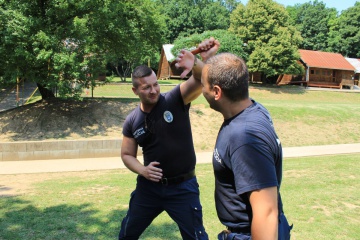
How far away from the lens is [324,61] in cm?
4306

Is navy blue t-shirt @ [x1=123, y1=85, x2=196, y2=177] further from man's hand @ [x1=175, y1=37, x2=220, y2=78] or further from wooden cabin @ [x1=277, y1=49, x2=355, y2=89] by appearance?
wooden cabin @ [x1=277, y1=49, x2=355, y2=89]

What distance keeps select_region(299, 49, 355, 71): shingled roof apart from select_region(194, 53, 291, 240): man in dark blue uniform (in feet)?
139

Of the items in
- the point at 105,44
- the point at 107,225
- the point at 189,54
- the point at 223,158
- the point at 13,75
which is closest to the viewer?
the point at 223,158

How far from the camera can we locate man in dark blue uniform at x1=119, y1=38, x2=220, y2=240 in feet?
9.93

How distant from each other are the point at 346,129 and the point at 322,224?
14.1 metres

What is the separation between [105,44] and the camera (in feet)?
56.0

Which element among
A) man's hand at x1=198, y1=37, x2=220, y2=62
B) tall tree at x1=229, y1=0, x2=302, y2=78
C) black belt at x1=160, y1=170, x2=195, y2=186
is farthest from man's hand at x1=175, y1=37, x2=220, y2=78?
tall tree at x1=229, y1=0, x2=302, y2=78

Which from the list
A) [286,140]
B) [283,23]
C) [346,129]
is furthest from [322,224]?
[283,23]

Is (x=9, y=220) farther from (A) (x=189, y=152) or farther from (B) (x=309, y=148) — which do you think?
(B) (x=309, y=148)

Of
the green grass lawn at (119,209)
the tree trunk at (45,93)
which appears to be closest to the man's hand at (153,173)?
the green grass lawn at (119,209)

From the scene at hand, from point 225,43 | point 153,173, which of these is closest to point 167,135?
point 153,173

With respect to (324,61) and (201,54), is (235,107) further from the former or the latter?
(324,61)

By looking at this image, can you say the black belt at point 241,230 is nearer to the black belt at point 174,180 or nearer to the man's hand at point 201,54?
the black belt at point 174,180

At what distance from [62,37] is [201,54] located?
1312 cm
